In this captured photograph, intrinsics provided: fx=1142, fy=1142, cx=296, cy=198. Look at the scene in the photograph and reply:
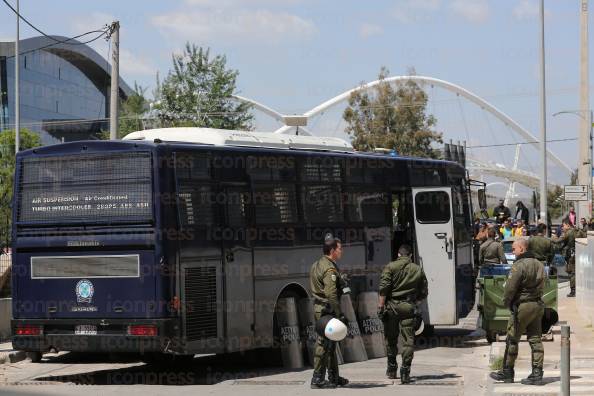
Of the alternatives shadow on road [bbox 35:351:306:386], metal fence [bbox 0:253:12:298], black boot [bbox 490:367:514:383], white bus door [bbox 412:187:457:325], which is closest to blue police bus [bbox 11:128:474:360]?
shadow on road [bbox 35:351:306:386]

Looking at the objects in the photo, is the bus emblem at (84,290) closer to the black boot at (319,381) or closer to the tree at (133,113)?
the black boot at (319,381)

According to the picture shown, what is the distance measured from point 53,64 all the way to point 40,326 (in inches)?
3587

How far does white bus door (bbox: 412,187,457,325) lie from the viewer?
19.8m

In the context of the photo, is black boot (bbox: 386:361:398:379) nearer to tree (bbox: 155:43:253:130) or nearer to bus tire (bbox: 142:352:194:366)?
bus tire (bbox: 142:352:194:366)

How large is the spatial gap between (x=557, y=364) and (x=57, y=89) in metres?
92.1

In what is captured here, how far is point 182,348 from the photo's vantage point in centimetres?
1416

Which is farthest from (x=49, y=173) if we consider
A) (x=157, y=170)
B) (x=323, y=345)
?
(x=323, y=345)

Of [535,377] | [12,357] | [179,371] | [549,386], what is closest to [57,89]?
[12,357]

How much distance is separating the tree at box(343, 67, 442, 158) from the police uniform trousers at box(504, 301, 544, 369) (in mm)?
47788

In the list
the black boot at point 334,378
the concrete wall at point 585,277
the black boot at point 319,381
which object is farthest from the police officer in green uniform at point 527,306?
the concrete wall at point 585,277

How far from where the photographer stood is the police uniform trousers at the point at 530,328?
13.5 meters

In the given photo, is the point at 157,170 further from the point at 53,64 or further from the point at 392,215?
the point at 53,64

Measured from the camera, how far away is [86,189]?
14.8 metres

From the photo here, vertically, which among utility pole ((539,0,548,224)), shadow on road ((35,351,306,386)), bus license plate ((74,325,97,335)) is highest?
utility pole ((539,0,548,224))
